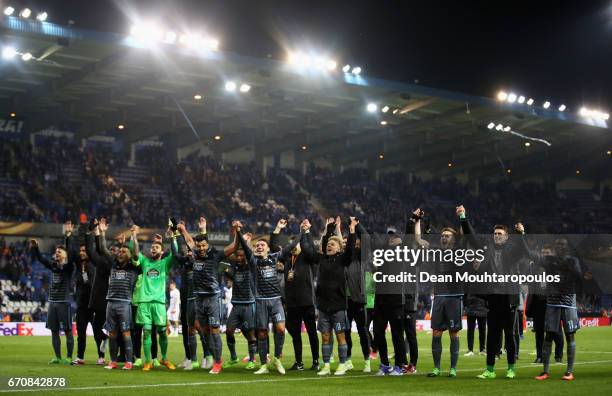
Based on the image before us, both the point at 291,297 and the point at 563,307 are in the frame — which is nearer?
the point at 563,307

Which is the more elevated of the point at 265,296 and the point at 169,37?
the point at 169,37

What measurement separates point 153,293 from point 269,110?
3403cm

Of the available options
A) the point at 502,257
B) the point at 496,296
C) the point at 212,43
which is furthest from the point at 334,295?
the point at 212,43

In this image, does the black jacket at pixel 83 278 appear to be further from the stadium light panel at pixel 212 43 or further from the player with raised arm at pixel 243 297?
the stadium light panel at pixel 212 43

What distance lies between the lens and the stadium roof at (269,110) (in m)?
38.8

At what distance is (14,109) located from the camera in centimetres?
4550

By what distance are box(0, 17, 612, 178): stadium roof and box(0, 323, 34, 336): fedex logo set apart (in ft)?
35.8

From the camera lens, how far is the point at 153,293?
15570 millimetres

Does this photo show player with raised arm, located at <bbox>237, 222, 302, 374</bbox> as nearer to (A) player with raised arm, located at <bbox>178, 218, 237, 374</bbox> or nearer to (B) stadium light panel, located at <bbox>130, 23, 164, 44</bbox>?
(A) player with raised arm, located at <bbox>178, 218, 237, 374</bbox>

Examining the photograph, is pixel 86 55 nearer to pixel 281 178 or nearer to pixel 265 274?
pixel 281 178

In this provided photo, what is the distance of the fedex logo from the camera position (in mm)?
32219

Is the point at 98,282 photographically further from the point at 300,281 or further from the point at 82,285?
the point at 300,281

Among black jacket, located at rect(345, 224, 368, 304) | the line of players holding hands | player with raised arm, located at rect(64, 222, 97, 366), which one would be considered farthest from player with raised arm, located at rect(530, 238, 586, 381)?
player with raised arm, located at rect(64, 222, 97, 366)

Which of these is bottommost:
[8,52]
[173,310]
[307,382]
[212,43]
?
[307,382]
